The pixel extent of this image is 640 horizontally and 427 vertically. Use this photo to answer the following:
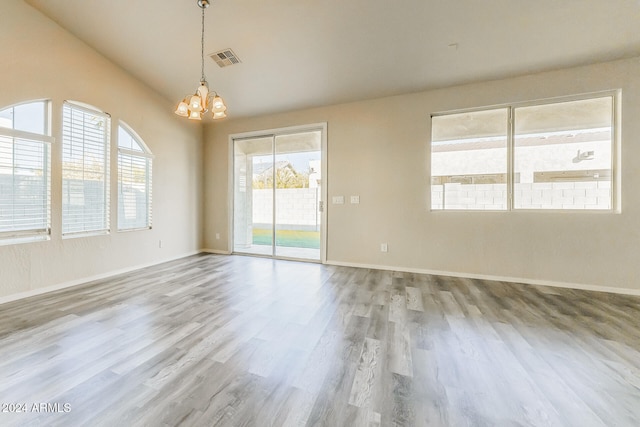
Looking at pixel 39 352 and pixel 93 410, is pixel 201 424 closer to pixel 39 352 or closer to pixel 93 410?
pixel 93 410

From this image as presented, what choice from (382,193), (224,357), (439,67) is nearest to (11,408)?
(224,357)

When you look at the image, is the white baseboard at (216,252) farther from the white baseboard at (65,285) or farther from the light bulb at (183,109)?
the light bulb at (183,109)

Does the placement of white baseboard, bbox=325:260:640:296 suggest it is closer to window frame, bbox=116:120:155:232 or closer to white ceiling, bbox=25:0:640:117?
white ceiling, bbox=25:0:640:117

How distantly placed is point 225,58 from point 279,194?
2475 millimetres

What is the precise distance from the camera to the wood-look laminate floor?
1.34 meters

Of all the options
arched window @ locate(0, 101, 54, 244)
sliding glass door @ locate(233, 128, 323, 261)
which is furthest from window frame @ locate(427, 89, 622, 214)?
arched window @ locate(0, 101, 54, 244)

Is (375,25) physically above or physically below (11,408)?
above

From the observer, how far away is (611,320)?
243 centimetres

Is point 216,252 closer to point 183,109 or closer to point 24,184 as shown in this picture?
point 24,184

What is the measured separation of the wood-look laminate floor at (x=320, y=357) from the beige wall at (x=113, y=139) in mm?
494

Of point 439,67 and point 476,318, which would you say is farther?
point 439,67

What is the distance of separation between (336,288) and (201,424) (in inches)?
88.3

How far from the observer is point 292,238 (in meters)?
5.14

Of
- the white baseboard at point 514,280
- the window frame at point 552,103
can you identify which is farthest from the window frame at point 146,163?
the window frame at point 552,103
